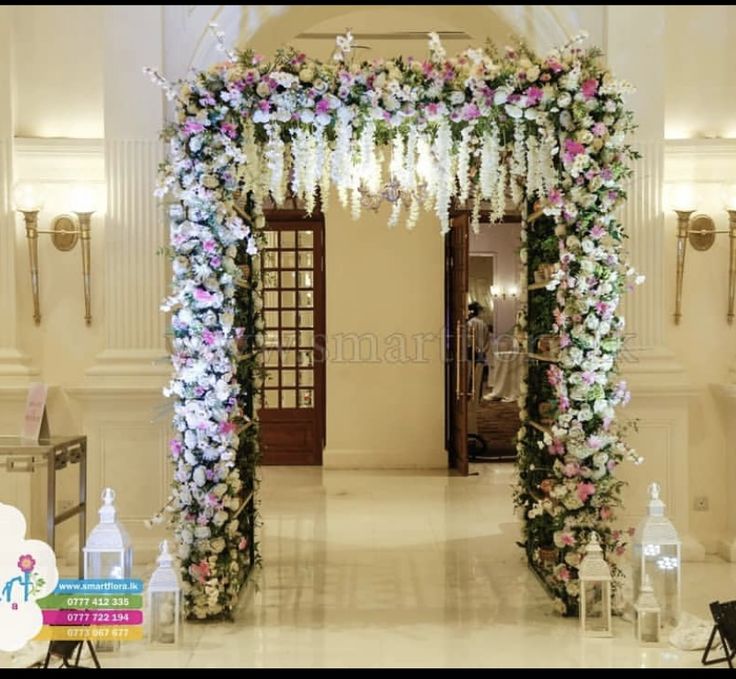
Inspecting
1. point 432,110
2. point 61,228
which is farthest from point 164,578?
point 61,228

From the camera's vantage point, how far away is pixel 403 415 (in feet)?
38.7

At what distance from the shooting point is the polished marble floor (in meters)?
5.19

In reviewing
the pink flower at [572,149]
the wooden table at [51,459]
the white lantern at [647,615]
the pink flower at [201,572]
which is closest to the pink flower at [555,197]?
the pink flower at [572,149]

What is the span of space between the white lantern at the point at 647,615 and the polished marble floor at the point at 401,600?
8 centimetres

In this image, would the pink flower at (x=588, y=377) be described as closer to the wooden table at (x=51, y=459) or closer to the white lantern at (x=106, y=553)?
the white lantern at (x=106, y=553)

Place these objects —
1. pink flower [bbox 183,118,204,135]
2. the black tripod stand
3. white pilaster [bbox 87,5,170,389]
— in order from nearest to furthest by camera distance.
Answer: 1. the black tripod stand
2. pink flower [bbox 183,118,204,135]
3. white pilaster [bbox 87,5,170,389]

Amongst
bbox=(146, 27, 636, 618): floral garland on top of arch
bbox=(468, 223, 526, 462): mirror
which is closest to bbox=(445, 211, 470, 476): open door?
bbox=(468, 223, 526, 462): mirror

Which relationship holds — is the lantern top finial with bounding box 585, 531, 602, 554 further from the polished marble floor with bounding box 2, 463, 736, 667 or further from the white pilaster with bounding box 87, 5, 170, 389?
the white pilaster with bounding box 87, 5, 170, 389

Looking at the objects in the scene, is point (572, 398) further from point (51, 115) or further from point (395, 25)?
point (395, 25)

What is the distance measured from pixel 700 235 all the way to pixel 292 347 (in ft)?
18.6

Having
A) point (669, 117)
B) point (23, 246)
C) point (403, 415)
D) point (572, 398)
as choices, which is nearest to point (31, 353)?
point (23, 246)

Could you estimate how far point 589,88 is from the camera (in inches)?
219

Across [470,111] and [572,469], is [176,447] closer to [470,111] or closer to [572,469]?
[572,469]

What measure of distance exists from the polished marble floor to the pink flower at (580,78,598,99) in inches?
106
